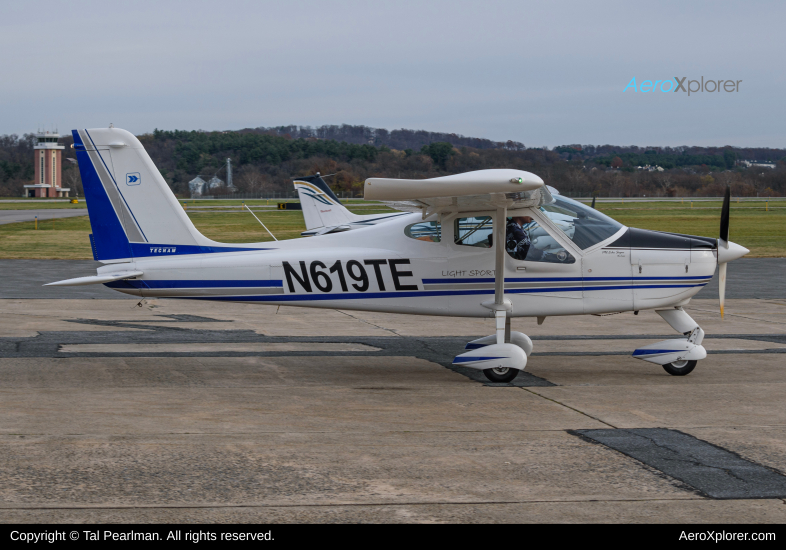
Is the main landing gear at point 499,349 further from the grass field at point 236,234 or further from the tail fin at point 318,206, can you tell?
the grass field at point 236,234

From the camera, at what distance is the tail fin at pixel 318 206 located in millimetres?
25859

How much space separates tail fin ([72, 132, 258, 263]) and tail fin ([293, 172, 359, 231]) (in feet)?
53.4

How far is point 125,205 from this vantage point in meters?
9.50

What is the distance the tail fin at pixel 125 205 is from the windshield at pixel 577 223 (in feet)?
13.4

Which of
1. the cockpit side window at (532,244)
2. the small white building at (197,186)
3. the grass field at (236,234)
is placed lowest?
the grass field at (236,234)

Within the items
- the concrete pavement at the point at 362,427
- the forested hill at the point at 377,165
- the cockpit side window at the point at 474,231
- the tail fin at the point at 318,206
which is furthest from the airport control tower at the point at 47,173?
the cockpit side window at the point at 474,231

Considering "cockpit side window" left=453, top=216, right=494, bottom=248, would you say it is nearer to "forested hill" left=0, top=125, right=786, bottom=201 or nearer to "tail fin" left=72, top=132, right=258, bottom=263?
"tail fin" left=72, top=132, right=258, bottom=263

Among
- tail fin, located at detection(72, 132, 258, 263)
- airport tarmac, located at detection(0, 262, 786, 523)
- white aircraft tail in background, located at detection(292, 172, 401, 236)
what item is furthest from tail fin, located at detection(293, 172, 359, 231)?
tail fin, located at detection(72, 132, 258, 263)

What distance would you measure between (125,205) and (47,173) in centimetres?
15148

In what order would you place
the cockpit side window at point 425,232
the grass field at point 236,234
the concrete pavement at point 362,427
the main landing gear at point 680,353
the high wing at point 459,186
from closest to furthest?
the concrete pavement at point 362,427 → the high wing at point 459,186 → the main landing gear at point 680,353 → the cockpit side window at point 425,232 → the grass field at point 236,234

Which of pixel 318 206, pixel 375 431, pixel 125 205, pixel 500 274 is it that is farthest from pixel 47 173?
pixel 375 431

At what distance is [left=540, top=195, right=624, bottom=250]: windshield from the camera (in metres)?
9.35

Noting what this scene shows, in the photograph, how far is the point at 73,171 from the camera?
164 m
